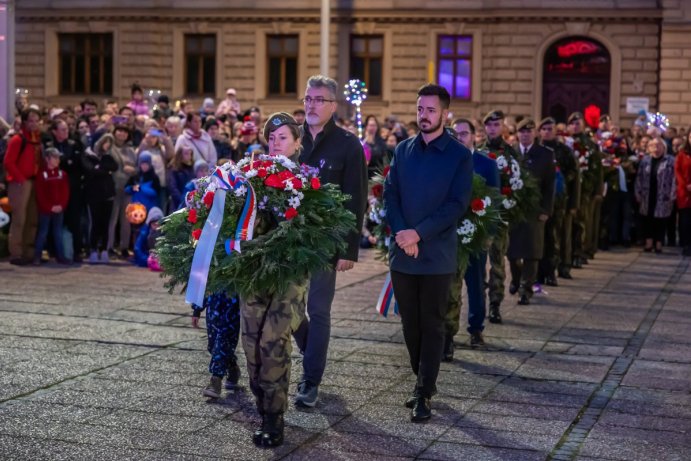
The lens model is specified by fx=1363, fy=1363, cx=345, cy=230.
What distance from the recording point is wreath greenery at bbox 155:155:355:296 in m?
7.69

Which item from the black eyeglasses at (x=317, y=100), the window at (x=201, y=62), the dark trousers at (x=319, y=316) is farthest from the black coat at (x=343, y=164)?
the window at (x=201, y=62)

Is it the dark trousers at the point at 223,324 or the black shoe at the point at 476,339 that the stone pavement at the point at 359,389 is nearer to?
the black shoe at the point at 476,339

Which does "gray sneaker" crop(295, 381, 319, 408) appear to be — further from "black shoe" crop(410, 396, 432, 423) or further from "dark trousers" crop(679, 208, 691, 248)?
"dark trousers" crop(679, 208, 691, 248)

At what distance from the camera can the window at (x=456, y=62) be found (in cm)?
4150

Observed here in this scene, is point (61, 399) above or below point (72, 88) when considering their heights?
below

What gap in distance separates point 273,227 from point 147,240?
33.7ft

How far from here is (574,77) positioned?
1623 inches

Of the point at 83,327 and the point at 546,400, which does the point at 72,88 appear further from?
the point at 546,400

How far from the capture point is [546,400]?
9227 millimetres

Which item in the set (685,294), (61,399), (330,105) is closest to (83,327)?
(61,399)

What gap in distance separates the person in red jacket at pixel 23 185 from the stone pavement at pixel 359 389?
3.13m

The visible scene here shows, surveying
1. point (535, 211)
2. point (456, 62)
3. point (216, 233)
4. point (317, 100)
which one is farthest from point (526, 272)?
point (456, 62)

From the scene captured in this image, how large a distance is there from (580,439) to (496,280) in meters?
5.26

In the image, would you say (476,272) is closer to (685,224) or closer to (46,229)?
(46,229)
